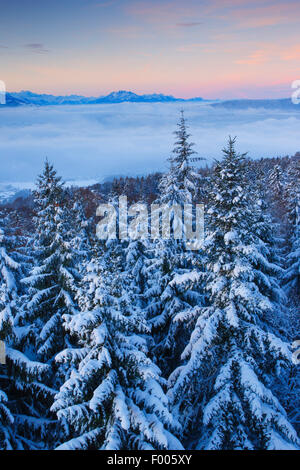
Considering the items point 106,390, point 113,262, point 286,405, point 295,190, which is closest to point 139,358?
point 106,390

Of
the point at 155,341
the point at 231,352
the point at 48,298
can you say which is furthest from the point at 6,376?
the point at 155,341

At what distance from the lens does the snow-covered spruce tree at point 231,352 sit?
9.81 metres

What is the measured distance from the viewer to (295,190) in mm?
27875

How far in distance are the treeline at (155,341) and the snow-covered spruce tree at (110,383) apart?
3cm

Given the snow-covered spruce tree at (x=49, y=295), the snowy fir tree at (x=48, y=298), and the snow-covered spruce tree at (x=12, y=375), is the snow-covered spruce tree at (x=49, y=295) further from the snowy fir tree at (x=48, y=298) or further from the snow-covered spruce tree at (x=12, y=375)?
the snow-covered spruce tree at (x=12, y=375)

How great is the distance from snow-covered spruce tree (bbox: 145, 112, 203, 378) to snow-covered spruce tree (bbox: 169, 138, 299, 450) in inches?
131

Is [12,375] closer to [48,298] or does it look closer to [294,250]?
[48,298]

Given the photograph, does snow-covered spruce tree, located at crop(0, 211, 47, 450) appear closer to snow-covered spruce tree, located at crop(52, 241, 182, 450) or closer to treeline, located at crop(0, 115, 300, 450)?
treeline, located at crop(0, 115, 300, 450)

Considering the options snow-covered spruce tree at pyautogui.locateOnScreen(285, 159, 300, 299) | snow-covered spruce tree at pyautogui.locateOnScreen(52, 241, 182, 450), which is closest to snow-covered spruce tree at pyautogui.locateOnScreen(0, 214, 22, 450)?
snow-covered spruce tree at pyautogui.locateOnScreen(52, 241, 182, 450)

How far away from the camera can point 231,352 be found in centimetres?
1065

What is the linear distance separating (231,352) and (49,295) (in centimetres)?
857

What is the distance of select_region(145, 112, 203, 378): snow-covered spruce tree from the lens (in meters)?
15.2

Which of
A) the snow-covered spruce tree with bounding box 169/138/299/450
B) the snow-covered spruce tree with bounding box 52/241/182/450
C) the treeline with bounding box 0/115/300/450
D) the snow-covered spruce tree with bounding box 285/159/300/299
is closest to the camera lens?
the snow-covered spruce tree with bounding box 52/241/182/450
